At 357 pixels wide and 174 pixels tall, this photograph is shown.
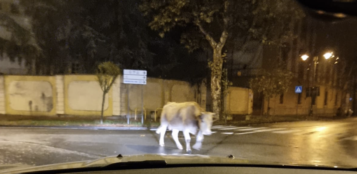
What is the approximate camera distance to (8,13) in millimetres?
20391

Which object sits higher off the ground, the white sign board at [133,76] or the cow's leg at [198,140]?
the white sign board at [133,76]

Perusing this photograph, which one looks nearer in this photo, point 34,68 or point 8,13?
point 8,13

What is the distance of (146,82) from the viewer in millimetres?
19781

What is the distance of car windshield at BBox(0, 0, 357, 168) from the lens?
9453mm

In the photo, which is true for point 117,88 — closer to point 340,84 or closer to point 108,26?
point 108,26

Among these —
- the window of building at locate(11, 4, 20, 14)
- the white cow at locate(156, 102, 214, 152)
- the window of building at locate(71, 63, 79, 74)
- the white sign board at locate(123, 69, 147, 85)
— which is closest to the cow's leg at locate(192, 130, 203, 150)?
the white cow at locate(156, 102, 214, 152)

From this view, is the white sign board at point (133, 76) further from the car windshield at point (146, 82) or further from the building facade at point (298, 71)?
the building facade at point (298, 71)

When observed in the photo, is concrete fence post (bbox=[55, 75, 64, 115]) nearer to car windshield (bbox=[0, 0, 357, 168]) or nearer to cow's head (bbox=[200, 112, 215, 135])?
car windshield (bbox=[0, 0, 357, 168])

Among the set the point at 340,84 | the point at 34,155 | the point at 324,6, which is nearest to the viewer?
the point at 324,6

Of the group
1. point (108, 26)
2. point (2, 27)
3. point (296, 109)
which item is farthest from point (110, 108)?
point (296, 109)

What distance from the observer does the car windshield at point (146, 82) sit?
31.0ft

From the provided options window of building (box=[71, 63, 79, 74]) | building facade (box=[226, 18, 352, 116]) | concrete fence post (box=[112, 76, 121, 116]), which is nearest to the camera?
concrete fence post (box=[112, 76, 121, 116])

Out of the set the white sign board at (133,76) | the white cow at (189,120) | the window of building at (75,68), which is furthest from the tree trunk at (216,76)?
the window of building at (75,68)

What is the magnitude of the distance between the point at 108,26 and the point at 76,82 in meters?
5.20
